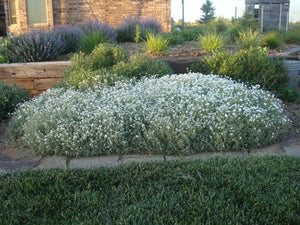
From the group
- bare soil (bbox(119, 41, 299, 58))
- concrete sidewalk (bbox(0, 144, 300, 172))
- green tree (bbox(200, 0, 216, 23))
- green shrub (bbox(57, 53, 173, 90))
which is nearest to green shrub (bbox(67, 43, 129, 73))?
green shrub (bbox(57, 53, 173, 90))

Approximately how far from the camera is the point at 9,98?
521 centimetres

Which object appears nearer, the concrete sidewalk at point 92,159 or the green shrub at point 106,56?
the concrete sidewalk at point 92,159

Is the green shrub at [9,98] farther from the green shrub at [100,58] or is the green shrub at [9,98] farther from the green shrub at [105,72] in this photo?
the green shrub at [100,58]

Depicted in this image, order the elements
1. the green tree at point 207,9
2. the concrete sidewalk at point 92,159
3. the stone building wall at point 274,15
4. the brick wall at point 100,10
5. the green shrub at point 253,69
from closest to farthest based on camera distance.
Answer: the concrete sidewalk at point 92,159
the green shrub at point 253,69
the brick wall at point 100,10
the stone building wall at point 274,15
the green tree at point 207,9

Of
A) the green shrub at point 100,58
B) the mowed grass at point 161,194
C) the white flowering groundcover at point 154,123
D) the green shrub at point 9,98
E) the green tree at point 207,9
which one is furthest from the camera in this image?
the green tree at point 207,9

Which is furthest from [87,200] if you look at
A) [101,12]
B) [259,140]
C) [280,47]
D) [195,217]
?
[101,12]

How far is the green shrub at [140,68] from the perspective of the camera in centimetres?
539

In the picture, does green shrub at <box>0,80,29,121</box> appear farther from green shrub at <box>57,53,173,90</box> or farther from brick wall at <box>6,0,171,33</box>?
brick wall at <box>6,0,171,33</box>

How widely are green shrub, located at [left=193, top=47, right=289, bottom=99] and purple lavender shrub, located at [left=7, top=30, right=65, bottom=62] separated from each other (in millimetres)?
3335

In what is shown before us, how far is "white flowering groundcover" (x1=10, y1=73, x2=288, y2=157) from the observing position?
3.67 meters

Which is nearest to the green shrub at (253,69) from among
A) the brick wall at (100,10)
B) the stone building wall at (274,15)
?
the brick wall at (100,10)

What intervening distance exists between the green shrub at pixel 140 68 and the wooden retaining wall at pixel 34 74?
3.58ft

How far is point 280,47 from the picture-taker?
873 centimetres

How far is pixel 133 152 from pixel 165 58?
10.6ft
